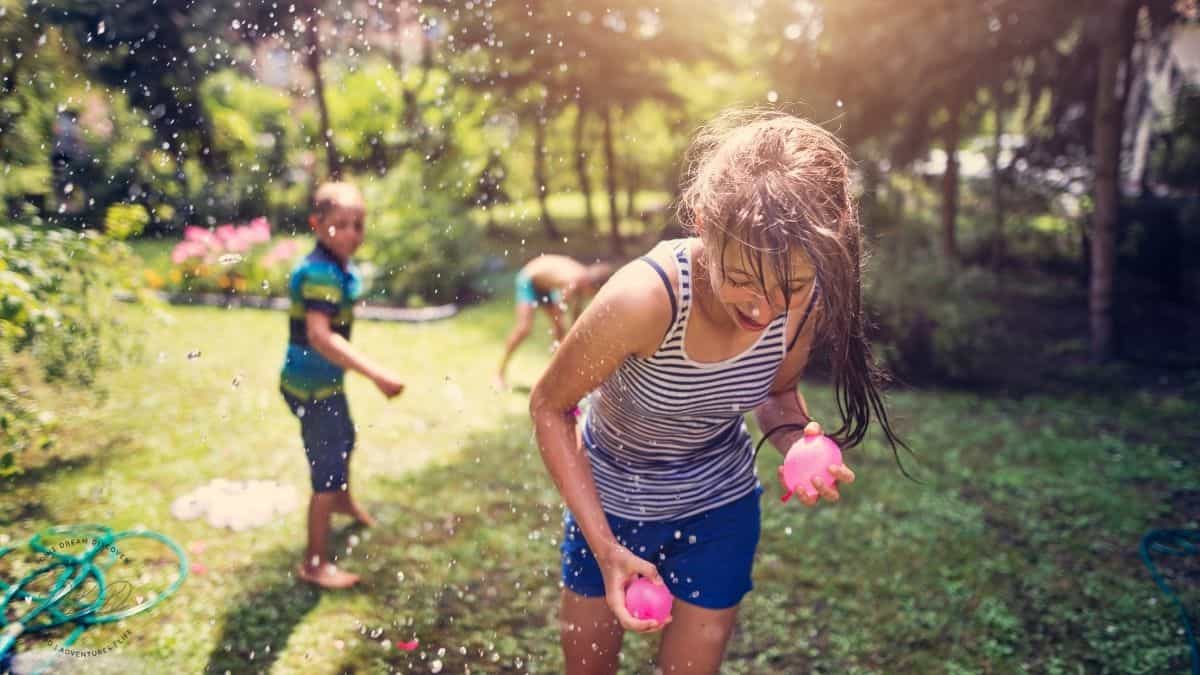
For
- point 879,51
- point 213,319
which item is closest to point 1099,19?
point 879,51

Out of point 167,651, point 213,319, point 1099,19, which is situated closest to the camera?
point 167,651

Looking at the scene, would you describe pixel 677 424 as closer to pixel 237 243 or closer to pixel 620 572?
pixel 620 572

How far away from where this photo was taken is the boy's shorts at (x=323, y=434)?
3.80 metres

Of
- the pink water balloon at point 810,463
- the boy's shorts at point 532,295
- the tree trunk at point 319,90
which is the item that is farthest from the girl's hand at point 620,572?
the tree trunk at point 319,90

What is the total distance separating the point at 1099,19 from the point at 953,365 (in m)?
3.13

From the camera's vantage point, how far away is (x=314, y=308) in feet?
11.9

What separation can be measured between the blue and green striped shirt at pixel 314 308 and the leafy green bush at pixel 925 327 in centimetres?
495

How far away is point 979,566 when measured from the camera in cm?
440

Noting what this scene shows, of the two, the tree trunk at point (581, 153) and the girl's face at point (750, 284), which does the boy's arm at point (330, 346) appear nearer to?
the girl's face at point (750, 284)

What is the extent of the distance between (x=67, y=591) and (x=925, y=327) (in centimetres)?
686

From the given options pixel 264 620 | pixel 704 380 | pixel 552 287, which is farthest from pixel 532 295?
pixel 704 380

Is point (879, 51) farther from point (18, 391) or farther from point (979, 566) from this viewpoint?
point (18, 391)

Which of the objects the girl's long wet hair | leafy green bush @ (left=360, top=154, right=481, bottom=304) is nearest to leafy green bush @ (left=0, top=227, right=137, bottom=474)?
the girl's long wet hair

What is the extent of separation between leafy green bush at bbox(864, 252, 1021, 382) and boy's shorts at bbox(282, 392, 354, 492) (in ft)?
16.1
